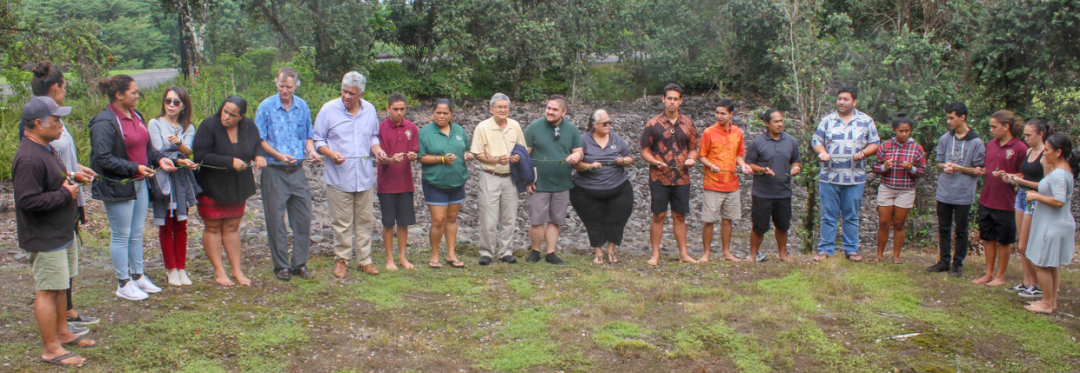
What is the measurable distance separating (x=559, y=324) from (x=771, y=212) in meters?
3.06

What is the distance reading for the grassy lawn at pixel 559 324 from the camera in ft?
15.9

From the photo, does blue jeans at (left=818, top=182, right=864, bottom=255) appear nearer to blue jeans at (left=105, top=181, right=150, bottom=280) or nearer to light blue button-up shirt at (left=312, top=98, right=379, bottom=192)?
light blue button-up shirt at (left=312, top=98, right=379, bottom=192)

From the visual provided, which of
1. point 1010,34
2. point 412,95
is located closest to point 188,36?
point 412,95

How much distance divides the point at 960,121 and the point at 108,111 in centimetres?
698

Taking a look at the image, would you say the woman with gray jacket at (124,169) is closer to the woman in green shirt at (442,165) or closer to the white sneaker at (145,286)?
the white sneaker at (145,286)

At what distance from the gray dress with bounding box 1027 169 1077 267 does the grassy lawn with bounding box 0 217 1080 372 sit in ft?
1.56

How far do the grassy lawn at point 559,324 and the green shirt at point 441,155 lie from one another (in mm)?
847

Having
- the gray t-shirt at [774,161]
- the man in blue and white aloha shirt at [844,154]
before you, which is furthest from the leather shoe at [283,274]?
the man in blue and white aloha shirt at [844,154]

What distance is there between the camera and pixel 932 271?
716 centimetres

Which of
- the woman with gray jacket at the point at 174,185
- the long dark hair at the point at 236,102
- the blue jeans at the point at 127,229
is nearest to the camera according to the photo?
the blue jeans at the point at 127,229

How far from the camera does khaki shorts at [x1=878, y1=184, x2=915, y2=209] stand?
23.8 ft

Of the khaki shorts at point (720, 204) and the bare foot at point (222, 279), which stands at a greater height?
the khaki shorts at point (720, 204)

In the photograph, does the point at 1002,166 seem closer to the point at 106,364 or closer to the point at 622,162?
the point at 622,162

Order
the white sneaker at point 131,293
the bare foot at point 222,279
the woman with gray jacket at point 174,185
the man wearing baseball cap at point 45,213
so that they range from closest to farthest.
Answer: the man wearing baseball cap at point 45,213 < the white sneaker at point 131,293 < the woman with gray jacket at point 174,185 < the bare foot at point 222,279
